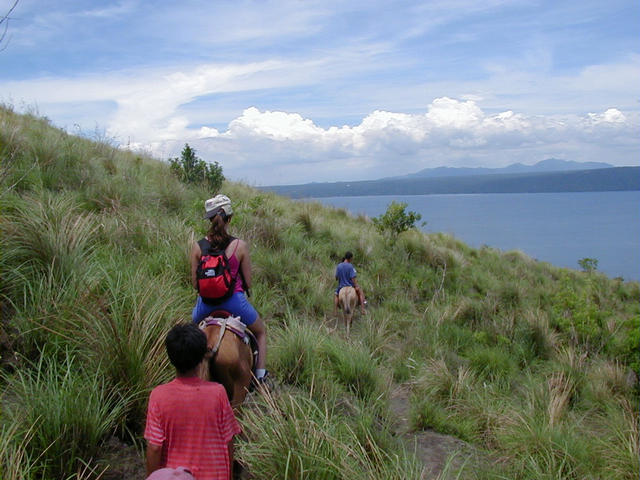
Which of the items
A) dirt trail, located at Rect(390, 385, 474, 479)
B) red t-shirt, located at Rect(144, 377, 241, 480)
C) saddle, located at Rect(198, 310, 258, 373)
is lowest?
dirt trail, located at Rect(390, 385, 474, 479)

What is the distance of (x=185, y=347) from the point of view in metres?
3.12

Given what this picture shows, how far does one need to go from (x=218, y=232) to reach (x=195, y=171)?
12545mm

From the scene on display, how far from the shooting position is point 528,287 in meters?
17.4

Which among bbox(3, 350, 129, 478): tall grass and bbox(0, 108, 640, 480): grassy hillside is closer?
bbox(3, 350, 129, 478): tall grass

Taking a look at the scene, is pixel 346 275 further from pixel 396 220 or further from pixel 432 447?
pixel 396 220

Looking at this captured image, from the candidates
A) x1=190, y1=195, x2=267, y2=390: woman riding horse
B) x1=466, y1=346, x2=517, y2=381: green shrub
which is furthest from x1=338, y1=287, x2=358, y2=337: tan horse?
x1=190, y1=195, x2=267, y2=390: woman riding horse

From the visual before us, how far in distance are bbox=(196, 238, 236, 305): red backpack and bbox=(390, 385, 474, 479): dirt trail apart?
231 centimetres

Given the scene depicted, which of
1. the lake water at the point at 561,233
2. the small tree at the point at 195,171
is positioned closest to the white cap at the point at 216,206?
the small tree at the point at 195,171

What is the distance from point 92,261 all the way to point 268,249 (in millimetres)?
6375

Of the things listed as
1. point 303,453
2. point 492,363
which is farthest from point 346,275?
point 303,453

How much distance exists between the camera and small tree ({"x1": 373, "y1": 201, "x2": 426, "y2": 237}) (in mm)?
17891

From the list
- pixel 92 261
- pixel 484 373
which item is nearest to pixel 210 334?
pixel 92 261

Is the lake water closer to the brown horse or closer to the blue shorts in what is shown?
the blue shorts

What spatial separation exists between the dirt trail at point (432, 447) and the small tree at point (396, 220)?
38.9 feet
